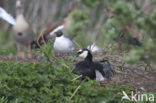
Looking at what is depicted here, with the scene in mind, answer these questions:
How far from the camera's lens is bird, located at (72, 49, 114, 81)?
5.68 metres

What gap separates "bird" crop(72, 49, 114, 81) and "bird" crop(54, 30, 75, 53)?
49.6 inches

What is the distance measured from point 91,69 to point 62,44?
190cm

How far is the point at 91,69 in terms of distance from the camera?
18.7 ft

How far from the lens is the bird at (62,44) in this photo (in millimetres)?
7418

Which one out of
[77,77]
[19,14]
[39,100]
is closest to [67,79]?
[77,77]

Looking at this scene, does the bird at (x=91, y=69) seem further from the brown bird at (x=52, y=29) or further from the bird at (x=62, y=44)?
the brown bird at (x=52, y=29)

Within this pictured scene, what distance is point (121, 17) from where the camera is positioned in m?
3.17

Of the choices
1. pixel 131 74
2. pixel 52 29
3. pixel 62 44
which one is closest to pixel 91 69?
pixel 131 74

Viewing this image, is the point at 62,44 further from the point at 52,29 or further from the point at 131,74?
the point at 131,74

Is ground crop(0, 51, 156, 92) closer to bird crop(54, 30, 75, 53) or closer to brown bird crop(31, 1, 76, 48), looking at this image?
bird crop(54, 30, 75, 53)

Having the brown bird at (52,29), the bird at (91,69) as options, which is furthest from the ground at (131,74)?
the brown bird at (52,29)

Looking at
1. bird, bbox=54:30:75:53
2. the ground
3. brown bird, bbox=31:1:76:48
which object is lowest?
the ground

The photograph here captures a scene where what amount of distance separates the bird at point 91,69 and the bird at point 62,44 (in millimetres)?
1260

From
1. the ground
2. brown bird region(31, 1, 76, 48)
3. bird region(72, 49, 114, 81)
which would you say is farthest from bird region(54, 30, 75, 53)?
bird region(72, 49, 114, 81)
